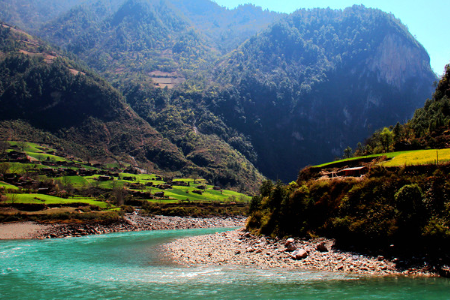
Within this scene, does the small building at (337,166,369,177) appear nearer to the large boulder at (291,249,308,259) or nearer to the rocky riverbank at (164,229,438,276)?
the rocky riverbank at (164,229,438,276)

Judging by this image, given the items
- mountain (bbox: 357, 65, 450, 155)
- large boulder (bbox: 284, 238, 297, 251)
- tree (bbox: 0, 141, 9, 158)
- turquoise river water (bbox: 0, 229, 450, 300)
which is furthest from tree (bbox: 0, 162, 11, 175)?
mountain (bbox: 357, 65, 450, 155)

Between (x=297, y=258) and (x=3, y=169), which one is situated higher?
(x=3, y=169)

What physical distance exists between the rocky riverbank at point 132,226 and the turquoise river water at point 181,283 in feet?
97.8

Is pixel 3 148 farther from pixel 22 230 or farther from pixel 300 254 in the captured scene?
pixel 300 254

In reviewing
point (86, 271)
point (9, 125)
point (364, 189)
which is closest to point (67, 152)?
point (9, 125)

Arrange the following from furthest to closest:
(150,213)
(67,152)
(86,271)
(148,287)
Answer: (67,152) < (150,213) < (86,271) < (148,287)

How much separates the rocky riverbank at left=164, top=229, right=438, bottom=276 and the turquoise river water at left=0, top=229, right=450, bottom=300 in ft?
4.90

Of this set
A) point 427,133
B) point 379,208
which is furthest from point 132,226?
point 427,133

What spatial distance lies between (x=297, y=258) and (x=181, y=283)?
10.8m

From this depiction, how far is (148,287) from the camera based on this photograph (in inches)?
901

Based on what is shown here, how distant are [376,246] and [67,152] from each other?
202 metres

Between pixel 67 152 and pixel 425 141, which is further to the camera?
pixel 67 152

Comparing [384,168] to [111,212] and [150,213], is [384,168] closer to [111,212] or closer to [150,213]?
[111,212]

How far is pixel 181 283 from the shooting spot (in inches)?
934
